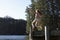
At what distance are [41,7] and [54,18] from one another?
80 cm

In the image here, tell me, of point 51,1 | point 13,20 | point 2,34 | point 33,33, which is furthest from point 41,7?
point 2,34

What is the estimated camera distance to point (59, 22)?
9.03 meters

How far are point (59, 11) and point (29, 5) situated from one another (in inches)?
75.0

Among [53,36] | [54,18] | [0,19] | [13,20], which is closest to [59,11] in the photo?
[54,18]

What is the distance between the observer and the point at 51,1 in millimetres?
9422

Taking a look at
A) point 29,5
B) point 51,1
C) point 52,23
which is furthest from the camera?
point 29,5

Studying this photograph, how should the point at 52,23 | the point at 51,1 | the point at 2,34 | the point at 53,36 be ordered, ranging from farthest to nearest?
the point at 2,34
the point at 51,1
the point at 52,23
the point at 53,36

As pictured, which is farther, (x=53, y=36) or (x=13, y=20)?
(x=13, y=20)

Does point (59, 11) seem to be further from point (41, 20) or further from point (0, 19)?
point (0, 19)

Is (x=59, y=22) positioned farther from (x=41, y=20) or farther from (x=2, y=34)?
(x=2, y=34)

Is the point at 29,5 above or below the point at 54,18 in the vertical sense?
A: above

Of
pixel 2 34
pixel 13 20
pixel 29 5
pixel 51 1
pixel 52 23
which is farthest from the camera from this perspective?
pixel 2 34

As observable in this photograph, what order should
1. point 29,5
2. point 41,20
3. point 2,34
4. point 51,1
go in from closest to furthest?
point 41,20, point 51,1, point 29,5, point 2,34

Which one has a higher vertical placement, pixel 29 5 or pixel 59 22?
pixel 29 5
